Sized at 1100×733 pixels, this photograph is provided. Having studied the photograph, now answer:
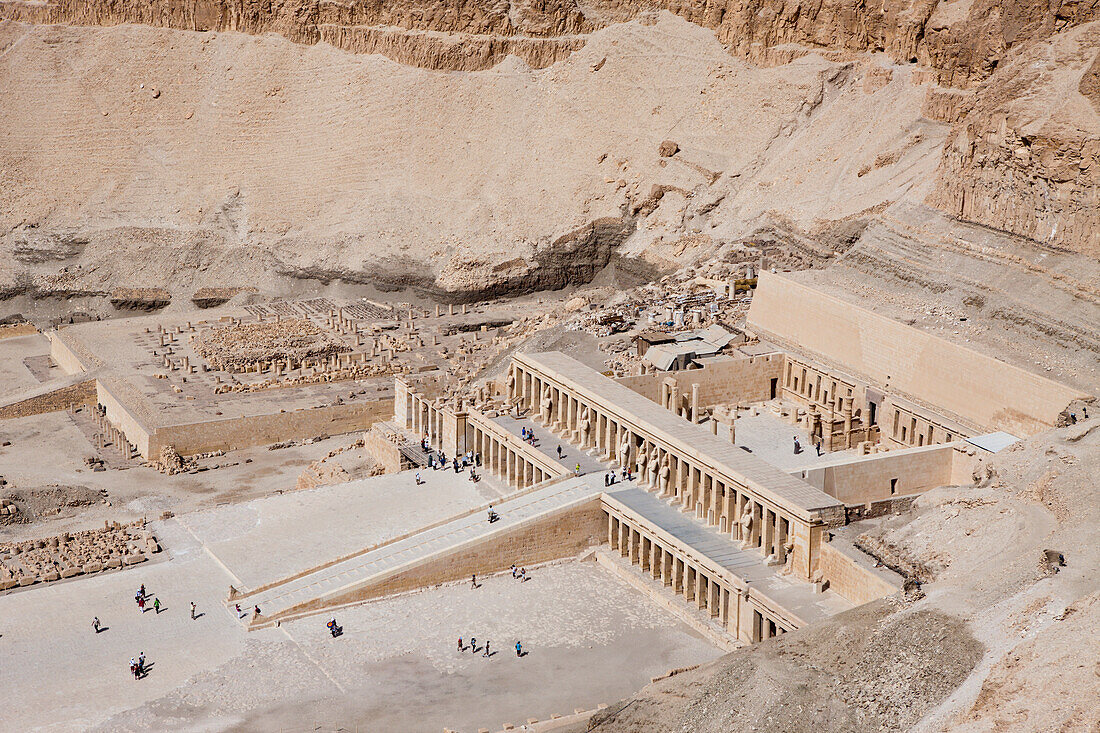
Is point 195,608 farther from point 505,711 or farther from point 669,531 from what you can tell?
point 669,531

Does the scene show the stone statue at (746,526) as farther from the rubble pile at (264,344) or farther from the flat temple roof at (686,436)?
the rubble pile at (264,344)

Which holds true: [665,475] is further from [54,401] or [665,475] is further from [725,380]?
[54,401]

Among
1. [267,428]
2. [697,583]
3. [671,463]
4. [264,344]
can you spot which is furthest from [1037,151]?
[264,344]

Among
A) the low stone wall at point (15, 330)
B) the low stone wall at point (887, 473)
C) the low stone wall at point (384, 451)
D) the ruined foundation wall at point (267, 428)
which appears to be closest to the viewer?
the low stone wall at point (887, 473)

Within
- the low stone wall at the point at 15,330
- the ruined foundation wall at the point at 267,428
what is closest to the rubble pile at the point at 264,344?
the ruined foundation wall at the point at 267,428

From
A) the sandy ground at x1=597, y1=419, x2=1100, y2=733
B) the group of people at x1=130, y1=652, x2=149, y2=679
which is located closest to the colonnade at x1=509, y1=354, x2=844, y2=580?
the sandy ground at x1=597, y1=419, x2=1100, y2=733

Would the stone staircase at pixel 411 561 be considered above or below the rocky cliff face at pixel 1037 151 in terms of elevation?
below

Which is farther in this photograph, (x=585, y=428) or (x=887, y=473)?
(x=585, y=428)
